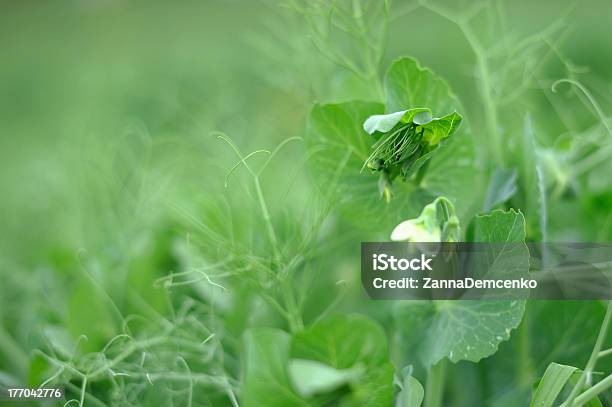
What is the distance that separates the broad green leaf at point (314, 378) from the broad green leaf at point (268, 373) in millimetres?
16

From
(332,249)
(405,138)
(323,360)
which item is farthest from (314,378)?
(332,249)

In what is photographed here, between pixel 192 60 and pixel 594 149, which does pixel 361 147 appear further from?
pixel 192 60

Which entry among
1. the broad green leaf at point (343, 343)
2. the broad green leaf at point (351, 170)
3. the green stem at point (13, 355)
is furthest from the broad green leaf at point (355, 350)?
the green stem at point (13, 355)

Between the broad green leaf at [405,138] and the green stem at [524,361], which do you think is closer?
the broad green leaf at [405,138]

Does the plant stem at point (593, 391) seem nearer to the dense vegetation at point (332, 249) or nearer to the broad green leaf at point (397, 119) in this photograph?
the dense vegetation at point (332, 249)

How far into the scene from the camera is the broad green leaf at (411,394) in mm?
386

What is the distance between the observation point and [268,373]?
15.6 inches

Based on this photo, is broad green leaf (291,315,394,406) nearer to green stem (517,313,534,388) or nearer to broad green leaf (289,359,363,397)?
broad green leaf (289,359,363,397)

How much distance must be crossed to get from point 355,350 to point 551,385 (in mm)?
116

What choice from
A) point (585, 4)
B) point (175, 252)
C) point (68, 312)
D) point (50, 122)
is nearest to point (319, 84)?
point (175, 252)

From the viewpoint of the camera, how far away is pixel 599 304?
0.48m

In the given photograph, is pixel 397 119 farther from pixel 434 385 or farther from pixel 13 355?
pixel 13 355

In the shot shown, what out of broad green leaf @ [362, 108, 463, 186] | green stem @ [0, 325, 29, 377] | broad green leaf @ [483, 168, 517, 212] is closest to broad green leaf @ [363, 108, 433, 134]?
broad green leaf @ [362, 108, 463, 186]

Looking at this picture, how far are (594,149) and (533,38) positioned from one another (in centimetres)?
14
